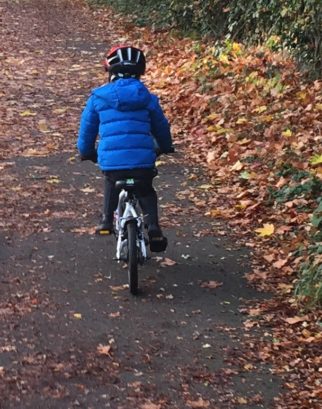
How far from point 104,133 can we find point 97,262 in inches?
50.9

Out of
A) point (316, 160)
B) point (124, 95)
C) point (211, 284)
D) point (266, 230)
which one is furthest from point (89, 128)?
point (316, 160)

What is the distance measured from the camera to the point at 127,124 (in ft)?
20.6

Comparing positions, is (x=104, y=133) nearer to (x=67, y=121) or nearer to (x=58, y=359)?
(x=58, y=359)

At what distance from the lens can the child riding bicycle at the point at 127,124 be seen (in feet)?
20.4

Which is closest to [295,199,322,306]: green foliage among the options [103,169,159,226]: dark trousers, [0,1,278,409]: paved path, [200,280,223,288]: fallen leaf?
[0,1,278,409]: paved path

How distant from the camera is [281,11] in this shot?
11.6m

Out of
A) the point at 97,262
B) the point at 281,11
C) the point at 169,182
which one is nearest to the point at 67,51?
the point at 281,11

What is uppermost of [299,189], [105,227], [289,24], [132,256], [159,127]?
[289,24]

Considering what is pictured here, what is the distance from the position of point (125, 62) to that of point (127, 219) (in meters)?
1.29

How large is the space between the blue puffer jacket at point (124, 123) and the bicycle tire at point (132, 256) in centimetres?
52

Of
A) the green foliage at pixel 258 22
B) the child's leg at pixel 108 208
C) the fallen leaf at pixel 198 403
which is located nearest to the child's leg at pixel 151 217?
the child's leg at pixel 108 208

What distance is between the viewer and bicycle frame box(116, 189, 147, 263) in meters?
6.23

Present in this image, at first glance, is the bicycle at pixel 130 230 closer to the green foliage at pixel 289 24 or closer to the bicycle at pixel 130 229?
the bicycle at pixel 130 229

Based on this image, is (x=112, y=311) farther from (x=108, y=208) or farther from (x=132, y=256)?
(x=108, y=208)
